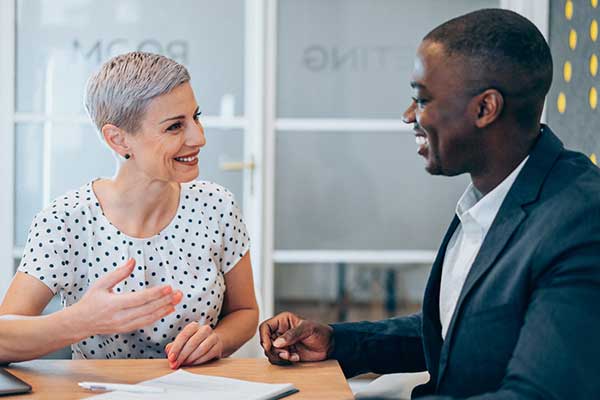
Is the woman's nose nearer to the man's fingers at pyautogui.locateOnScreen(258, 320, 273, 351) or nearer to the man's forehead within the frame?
→ the man's fingers at pyautogui.locateOnScreen(258, 320, 273, 351)

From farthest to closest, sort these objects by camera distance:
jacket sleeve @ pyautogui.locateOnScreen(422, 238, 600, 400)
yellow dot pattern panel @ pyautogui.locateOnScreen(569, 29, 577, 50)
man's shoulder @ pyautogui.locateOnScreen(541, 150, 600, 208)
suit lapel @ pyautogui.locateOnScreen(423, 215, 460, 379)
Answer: yellow dot pattern panel @ pyautogui.locateOnScreen(569, 29, 577, 50) → suit lapel @ pyautogui.locateOnScreen(423, 215, 460, 379) → man's shoulder @ pyautogui.locateOnScreen(541, 150, 600, 208) → jacket sleeve @ pyautogui.locateOnScreen(422, 238, 600, 400)

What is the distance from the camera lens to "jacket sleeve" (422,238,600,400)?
4.22 feet

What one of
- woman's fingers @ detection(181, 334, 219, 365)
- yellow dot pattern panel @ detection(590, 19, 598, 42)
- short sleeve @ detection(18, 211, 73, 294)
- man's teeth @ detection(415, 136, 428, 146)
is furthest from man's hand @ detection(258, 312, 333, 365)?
yellow dot pattern panel @ detection(590, 19, 598, 42)

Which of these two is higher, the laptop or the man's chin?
the man's chin

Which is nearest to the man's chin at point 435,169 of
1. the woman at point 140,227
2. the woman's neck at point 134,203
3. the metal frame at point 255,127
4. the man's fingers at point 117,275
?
the man's fingers at point 117,275

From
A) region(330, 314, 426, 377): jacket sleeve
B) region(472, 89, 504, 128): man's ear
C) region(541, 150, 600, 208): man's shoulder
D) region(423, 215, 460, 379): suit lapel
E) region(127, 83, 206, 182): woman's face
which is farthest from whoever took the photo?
region(127, 83, 206, 182): woman's face

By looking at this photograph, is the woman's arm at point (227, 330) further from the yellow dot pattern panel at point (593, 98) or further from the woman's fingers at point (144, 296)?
the yellow dot pattern panel at point (593, 98)

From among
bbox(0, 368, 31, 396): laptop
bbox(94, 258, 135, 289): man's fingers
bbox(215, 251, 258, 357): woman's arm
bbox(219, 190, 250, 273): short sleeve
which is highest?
bbox(94, 258, 135, 289): man's fingers

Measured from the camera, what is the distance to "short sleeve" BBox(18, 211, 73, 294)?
203cm

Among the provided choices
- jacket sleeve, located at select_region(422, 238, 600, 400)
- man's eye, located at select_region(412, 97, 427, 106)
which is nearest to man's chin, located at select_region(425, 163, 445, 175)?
man's eye, located at select_region(412, 97, 427, 106)

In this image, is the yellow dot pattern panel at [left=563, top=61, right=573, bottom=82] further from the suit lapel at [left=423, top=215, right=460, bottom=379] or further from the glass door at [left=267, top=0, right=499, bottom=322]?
the suit lapel at [left=423, top=215, right=460, bottom=379]

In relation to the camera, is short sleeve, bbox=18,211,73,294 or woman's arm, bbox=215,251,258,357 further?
woman's arm, bbox=215,251,258,357

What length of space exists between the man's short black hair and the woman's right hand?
684mm

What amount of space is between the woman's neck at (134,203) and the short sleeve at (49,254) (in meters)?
0.14
